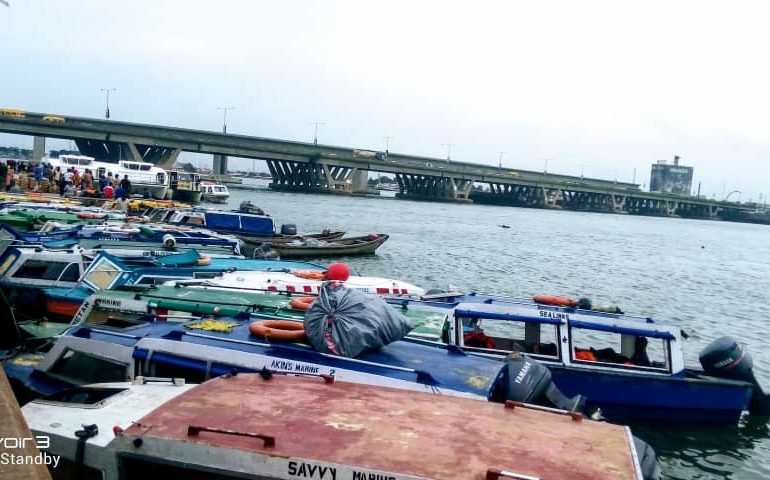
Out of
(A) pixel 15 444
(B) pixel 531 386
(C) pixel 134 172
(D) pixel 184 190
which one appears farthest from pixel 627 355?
(C) pixel 134 172

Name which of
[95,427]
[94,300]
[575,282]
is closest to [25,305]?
[94,300]

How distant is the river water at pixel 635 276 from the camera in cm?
1469

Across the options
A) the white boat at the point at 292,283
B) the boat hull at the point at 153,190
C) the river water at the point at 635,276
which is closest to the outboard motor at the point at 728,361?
the river water at the point at 635,276

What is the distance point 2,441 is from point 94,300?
30.4 feet

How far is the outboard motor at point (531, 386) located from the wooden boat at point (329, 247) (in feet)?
84.8

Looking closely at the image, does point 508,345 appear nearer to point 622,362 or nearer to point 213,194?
point 622,362

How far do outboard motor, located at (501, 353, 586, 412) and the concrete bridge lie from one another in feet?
301

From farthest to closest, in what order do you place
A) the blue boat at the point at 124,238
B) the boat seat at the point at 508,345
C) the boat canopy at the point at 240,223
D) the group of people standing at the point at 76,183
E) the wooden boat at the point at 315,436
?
the group of people standing at the point at 76,183 → the boat canopy at the point at 240,223 → the blue boat at the point at 124,238 → the boat seat at the point at 508,345 → the wooden boat at the point at 315,436

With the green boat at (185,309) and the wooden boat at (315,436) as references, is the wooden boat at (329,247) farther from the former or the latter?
the wooden boat at (315,436)

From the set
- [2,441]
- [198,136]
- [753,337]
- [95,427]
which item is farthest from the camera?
[198,136]

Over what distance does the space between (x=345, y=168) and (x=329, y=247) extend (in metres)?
85.3

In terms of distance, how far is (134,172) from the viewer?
66125 mm

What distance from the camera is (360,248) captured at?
39250 mm

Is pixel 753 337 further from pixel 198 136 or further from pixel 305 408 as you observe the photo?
pixel 198 136
